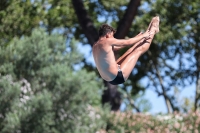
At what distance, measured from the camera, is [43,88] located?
1215 cm

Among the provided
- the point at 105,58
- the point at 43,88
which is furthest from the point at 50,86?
the point at 105,58

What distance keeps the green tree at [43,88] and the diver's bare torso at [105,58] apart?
6076 millimetres

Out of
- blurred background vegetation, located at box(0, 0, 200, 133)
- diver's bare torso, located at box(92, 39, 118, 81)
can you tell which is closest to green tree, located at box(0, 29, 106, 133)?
blurred background vegetation, located at box(0, 0, 200, 133)

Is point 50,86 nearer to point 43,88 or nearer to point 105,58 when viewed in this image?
point 43,88

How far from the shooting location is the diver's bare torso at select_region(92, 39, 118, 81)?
213 inches

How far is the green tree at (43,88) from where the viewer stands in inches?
452

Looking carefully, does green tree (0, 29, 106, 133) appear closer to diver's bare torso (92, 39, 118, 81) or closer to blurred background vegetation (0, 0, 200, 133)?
blurred background vegetation (0, 0, 200, 133)

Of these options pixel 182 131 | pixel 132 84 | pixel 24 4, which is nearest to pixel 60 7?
pixel 24 4

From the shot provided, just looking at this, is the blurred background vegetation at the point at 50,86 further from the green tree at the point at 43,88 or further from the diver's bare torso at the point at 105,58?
the diver's bare torso at the point at 105,58

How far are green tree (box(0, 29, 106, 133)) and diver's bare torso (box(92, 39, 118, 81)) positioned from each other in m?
6.08

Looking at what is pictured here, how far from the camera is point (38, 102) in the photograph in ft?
37.6

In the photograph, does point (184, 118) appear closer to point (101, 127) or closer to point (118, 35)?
point (101, 127)

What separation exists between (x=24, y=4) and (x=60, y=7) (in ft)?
10.4

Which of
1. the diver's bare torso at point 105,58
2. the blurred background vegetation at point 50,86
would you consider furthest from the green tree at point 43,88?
the diver's bare torso at point 105,58
